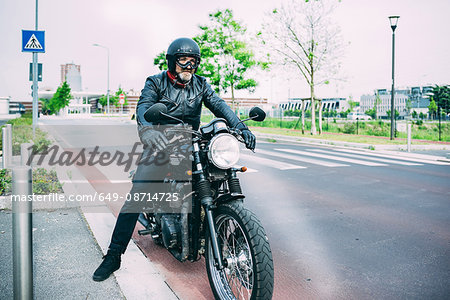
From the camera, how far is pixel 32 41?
1114 centimetres

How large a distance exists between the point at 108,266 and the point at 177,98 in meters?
1.44

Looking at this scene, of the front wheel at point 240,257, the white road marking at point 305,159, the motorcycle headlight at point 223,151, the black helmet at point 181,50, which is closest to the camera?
the front wheel at point 240,257

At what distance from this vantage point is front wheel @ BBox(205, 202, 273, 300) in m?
2.38

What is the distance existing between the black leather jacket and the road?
52.2 inches

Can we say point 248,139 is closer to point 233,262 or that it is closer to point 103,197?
point 233,262

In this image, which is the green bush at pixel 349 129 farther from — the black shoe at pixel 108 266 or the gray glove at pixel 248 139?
the black shoe at pixel 108 266

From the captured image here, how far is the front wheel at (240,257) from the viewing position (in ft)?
7.82

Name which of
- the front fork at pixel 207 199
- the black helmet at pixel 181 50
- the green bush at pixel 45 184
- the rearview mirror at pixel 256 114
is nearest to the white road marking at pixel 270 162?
the green bush at pixel 45 184

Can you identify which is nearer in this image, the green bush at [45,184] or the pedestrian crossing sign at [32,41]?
the green bush at [45,184]

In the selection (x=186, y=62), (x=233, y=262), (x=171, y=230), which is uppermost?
(x=186, y=62)

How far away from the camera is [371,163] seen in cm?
1084

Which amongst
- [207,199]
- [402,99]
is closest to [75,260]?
[207,199]

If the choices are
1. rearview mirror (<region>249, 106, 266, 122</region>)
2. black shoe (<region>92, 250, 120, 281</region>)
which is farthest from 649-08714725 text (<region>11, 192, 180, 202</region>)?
rearview mirror (<region>249, 106, 266, 122</region>)

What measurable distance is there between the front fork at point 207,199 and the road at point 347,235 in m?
0.55
